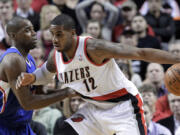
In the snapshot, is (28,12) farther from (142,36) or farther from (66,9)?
(142,36)

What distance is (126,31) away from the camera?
8336mm

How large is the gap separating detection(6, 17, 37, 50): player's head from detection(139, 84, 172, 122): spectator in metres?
2.45

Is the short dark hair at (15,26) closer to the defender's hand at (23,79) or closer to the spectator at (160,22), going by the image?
the defender's hand at (23,79)

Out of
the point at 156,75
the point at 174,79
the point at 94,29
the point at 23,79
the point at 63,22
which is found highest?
the point at 63,22

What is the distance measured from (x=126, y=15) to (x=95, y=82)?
4.74 metres

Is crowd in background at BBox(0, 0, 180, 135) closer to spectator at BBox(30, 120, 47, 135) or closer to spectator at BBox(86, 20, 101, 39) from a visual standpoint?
spectator at BBox(86, 20, 101, 39)

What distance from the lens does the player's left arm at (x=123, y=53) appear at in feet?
13.3

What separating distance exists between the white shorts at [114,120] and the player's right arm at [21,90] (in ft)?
1.16

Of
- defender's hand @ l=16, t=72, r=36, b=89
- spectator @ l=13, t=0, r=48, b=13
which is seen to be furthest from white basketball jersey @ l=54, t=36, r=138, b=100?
spectator @ l=13, t=0, r=48, b=13

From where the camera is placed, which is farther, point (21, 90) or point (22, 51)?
point (22, 51)

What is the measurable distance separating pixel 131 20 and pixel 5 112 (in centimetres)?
486

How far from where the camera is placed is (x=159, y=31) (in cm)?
899

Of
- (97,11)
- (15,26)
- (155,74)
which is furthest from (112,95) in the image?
(97,11)

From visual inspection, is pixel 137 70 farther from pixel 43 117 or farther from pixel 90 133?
pixel 90 133
